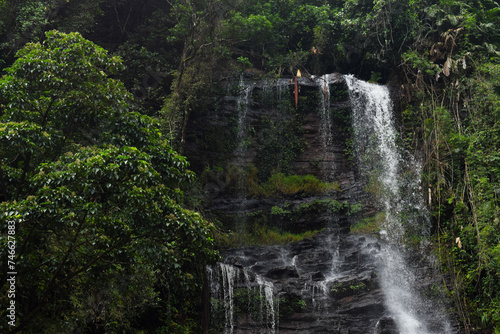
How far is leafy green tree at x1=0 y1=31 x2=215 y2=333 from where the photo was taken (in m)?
5.64

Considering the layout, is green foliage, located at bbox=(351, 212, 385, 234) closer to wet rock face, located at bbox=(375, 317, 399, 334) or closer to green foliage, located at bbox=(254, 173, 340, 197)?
green foliage, located at bbox=(254, 173, 340, 197)

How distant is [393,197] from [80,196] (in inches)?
434

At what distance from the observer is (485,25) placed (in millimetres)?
14125

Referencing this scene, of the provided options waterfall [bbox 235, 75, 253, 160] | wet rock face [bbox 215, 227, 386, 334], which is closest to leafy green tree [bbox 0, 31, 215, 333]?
wet rock face [bbox 215, 227, 386, 334]

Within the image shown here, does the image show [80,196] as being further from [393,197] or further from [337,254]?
[393,197]

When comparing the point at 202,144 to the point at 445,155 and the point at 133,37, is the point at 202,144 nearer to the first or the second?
the point at 133,37

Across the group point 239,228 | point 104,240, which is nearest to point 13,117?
point 104,240

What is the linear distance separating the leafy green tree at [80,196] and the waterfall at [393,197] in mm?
7331

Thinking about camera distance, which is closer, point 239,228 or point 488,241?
point 488,241

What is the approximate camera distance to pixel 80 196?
569cm

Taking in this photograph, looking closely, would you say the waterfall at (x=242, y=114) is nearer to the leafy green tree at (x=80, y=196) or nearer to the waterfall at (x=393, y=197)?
the waterfall at (x=393, y=197)

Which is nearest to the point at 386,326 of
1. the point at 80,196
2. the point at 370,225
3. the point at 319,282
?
the point at 319,282

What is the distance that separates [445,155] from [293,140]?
5.51 metres

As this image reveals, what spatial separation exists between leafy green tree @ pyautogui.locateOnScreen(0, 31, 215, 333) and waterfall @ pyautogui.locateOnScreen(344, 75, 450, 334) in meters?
7.33
